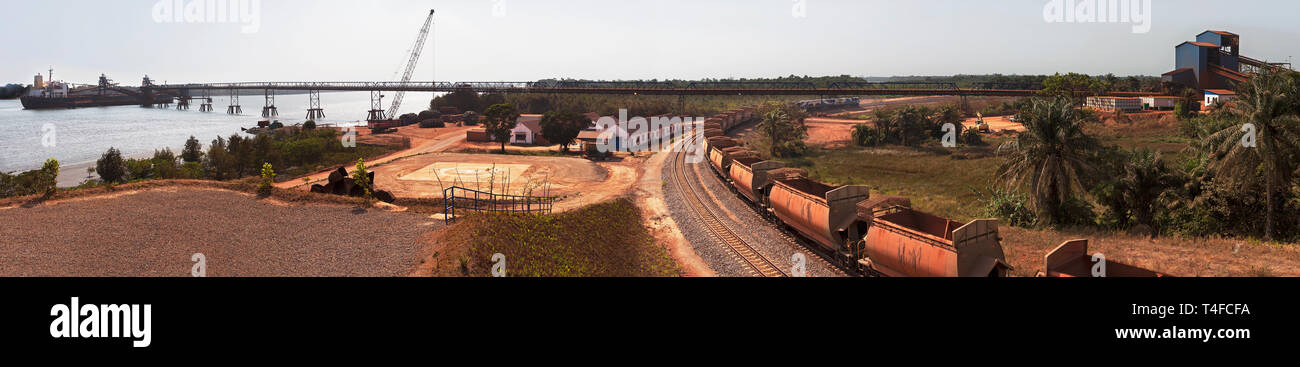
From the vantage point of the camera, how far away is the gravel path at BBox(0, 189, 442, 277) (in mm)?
21500

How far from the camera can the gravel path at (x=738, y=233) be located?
26547 millimetres

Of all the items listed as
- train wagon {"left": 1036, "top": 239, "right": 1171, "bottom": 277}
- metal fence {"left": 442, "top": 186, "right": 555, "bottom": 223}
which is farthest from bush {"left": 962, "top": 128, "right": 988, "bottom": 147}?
train wagon {"left": 1036, "top": 239, "right": 1171, "bottom": 277}

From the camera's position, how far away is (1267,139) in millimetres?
27453

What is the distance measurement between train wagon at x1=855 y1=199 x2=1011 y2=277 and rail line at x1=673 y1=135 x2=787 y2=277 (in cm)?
391

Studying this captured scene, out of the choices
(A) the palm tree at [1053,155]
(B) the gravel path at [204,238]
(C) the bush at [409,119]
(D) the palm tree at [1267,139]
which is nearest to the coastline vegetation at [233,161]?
(B) the gravel path at [204,238]

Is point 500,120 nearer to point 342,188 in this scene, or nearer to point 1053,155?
point 342,188

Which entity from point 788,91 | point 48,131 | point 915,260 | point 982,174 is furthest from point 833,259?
point 48,131

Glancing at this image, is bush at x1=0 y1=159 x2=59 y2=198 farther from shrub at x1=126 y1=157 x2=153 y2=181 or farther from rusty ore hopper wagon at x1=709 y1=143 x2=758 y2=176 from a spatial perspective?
rusty ore hopper wagon at x1=709 y1=143 x2=758 y2=176

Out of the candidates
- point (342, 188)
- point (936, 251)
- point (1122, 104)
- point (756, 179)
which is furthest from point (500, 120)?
point (1122, 104)

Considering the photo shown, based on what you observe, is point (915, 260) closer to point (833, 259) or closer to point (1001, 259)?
point (1001, 259)

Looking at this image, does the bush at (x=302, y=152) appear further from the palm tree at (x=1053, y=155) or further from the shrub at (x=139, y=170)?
the palm tree at (x=1053, y=155)

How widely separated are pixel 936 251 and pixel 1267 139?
1999cm

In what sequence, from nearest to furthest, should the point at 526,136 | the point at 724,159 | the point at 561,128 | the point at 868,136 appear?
the point at 724,159
the point at 561,128
the point at 868,136
the point at 526,136
